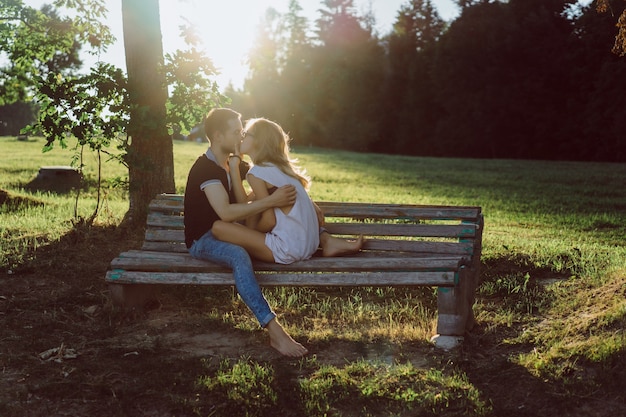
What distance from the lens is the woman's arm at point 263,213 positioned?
5.35 m

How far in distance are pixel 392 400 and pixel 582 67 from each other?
112 ft

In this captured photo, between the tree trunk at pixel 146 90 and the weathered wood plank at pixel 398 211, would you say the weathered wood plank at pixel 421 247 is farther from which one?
the tree trunk at pixel 146 90

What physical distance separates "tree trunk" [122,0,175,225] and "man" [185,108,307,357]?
7.69ft

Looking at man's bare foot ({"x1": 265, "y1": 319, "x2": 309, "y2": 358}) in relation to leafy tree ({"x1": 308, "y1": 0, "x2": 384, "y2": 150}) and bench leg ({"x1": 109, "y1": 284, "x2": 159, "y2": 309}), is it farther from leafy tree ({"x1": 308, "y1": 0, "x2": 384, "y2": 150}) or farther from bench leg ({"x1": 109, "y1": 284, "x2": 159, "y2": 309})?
leafy tree ({"x1": 308, "y1": 0, "x2": 384, "y2": 150})

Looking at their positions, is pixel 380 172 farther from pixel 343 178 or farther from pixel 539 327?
pixel 539 327

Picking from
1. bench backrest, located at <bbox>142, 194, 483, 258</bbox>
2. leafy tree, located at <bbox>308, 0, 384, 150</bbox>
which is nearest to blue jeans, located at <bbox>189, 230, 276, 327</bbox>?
bench backrest, located at <bbox>142, 194, 483, 258</bbox>

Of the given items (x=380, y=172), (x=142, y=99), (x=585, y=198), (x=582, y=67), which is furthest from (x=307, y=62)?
(x=142, y=99)

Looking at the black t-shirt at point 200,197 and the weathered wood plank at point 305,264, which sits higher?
the black t-shirt at point 200,197

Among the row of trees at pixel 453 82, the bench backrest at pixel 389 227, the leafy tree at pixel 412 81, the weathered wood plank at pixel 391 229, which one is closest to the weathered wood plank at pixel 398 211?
the bench backrest at pixel 389 227

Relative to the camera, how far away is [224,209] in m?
5.36

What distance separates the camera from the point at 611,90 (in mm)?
32250

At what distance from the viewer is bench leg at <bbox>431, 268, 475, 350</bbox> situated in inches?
196

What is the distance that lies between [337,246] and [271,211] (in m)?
0.65

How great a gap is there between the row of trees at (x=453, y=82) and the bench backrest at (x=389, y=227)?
2468 centimetres
